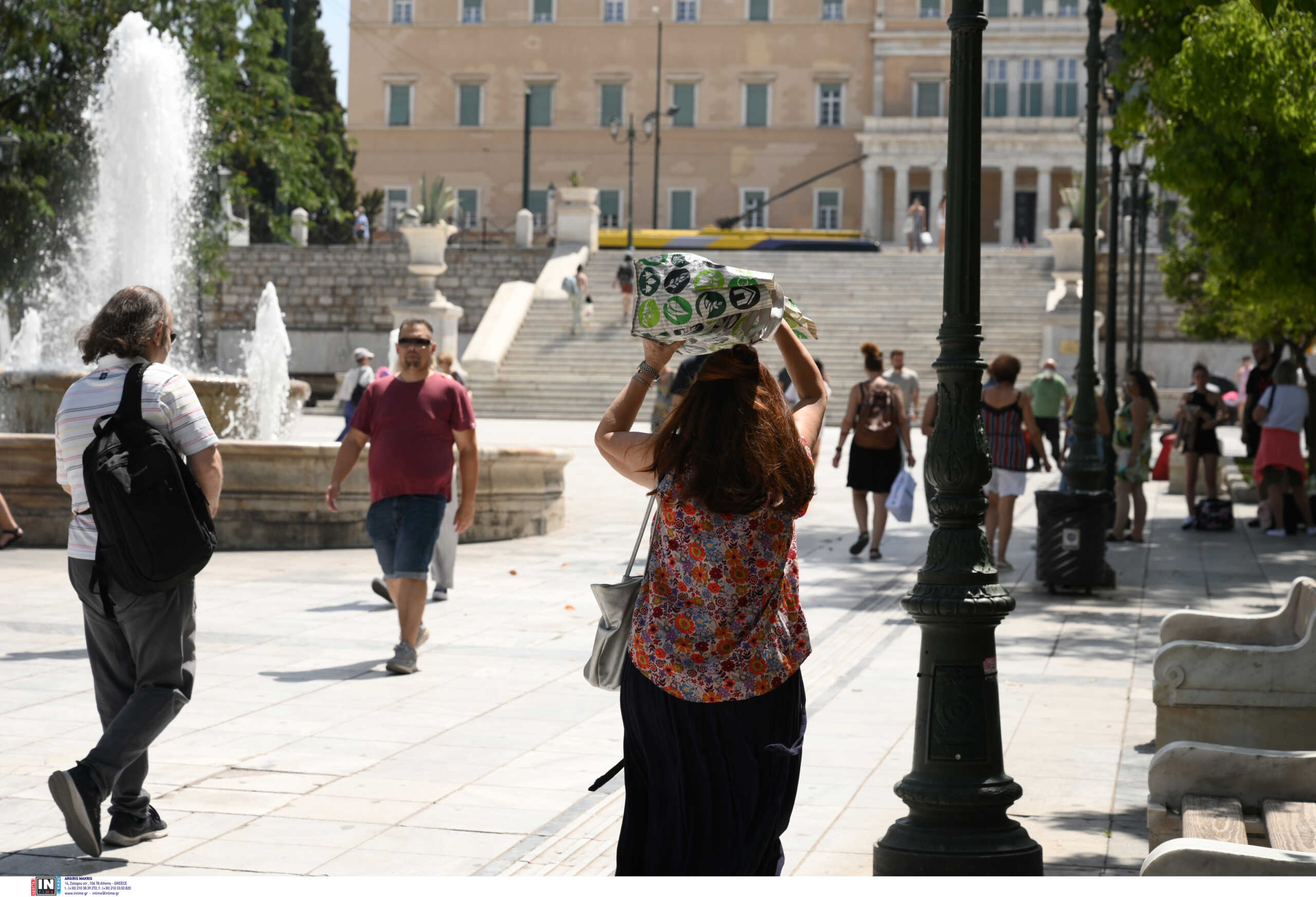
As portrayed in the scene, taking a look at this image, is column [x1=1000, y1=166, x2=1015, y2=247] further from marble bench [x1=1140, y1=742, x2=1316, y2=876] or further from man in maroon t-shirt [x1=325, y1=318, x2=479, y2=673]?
marble bench [x1=1140, y1=742, x2=1316, y2=876]

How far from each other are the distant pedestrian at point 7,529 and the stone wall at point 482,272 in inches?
1571

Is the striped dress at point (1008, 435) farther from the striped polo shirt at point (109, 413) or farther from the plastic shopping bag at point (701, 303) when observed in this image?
the plastic shopping bag at point (701, 303)

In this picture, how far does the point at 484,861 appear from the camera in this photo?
5000mm

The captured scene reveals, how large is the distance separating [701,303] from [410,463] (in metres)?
4.74

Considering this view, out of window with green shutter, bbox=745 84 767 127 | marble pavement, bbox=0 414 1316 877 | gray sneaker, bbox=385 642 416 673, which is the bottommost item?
marble pavement, bbox=0 414 1316 877

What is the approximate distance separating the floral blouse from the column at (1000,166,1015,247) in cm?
6503

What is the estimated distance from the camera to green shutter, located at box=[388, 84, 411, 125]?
73938 mm

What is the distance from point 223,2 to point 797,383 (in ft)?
91.3

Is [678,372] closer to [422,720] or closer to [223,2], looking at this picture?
[422,720]

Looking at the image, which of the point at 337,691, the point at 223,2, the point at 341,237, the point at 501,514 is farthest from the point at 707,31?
the point at 337,691

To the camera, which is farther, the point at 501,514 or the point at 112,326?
the point at 501,514

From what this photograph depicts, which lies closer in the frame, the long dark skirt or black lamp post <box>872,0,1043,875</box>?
the long dark skirt

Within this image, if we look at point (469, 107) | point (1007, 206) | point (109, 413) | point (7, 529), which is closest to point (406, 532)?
point (7, 529)

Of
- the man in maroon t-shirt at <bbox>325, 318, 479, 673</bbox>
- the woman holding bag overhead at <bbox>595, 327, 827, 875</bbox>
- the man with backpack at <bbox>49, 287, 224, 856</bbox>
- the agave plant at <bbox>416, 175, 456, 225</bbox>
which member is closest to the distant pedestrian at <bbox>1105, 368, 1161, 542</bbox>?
the man in maroon t-shirt at <bbox>325, 318, 479, 673</bbox>
